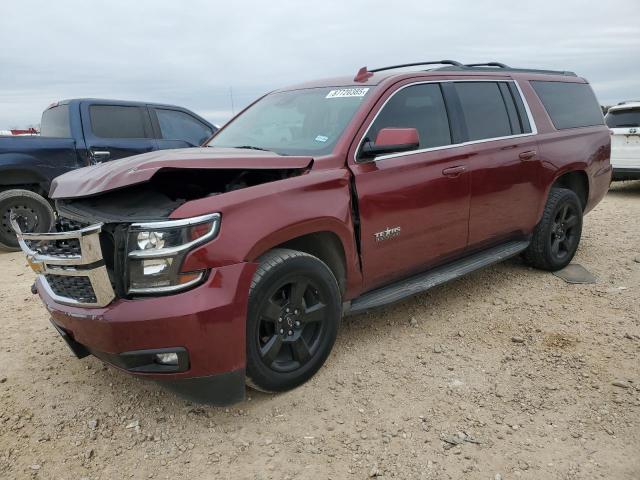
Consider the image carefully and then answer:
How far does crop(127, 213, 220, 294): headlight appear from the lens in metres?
2.33

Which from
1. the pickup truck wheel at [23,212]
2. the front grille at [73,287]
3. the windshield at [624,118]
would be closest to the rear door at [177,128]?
the pickup truck wheel at [23,212]

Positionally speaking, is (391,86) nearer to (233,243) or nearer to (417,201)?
(417,201)

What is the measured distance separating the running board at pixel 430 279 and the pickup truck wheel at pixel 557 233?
0.80ft

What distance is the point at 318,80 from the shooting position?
4.00 meters

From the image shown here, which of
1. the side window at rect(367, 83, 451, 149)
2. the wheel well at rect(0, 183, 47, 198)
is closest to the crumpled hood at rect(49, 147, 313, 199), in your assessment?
the side window at rect(367, 83, 451, 149)

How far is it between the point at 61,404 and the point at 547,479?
2556 millimetres

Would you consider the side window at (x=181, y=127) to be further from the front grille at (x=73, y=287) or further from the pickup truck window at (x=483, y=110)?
the front grille at (x=73, y=287)

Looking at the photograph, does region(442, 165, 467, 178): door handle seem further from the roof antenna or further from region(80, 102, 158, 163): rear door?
region(80, 102, 158, 163): rear door

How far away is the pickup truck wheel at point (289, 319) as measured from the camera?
2.63 meters

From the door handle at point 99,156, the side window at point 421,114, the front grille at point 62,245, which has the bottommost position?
the front grille at point 62,245

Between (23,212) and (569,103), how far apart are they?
630 centimetres

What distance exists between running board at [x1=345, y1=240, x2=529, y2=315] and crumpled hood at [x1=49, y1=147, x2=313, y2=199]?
100 cm

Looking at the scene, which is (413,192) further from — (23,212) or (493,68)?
(23,212)

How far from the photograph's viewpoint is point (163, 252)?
7.63 ft
